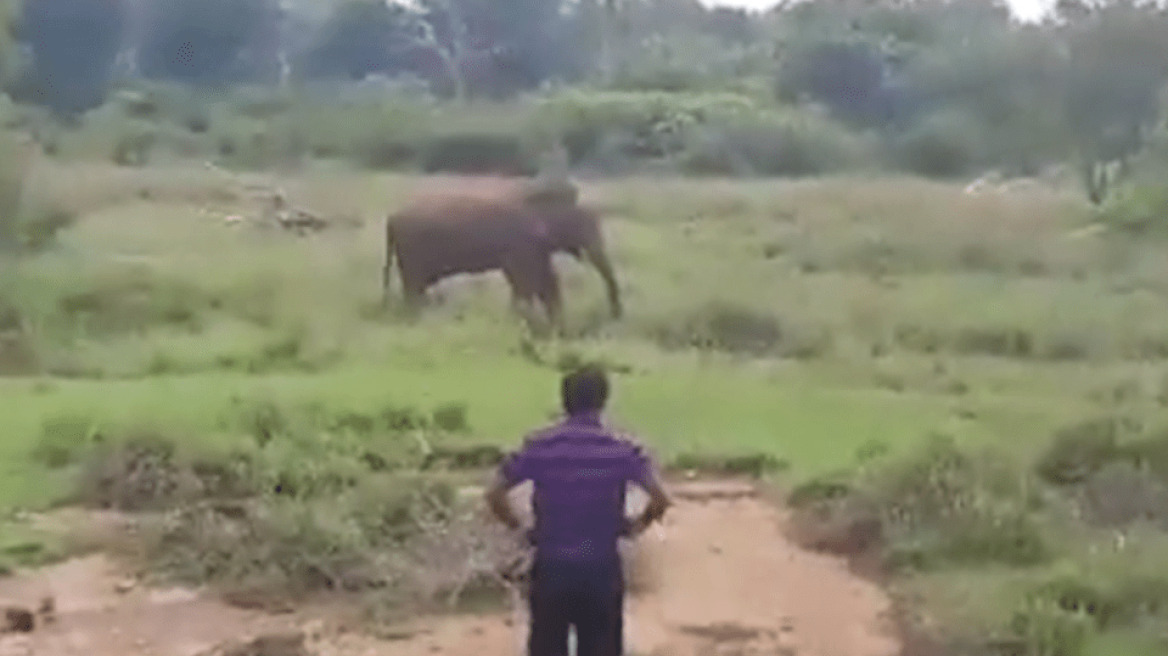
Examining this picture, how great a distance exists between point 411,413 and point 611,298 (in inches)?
178

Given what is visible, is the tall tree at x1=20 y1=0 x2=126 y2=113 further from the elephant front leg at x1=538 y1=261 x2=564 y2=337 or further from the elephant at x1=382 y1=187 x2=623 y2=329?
the elephant front leg at x1=538 y1=261 x2=564 y2=337

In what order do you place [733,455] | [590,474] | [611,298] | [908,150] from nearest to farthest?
[590,474] → [733,455] → [611,298] → [908,150]

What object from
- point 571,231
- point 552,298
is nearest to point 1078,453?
point 552,298

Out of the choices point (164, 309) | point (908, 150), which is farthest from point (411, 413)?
point (908, 150)

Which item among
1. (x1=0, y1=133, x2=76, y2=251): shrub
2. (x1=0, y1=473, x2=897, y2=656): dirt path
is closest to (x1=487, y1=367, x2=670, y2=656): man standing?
(x1=0, y1=473, x2=897, y2=656): dirt path

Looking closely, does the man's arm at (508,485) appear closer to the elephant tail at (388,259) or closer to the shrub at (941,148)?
the elephant tail at (388,259)

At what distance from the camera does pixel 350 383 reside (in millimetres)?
12500

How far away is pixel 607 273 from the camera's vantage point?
15.7m

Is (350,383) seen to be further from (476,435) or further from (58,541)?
(58,541)

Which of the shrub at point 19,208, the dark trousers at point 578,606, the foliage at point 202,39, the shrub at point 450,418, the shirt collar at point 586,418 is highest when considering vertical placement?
the foliage at point 202,39

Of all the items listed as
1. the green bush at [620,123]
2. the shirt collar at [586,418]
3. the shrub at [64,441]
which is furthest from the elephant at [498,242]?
the green bush at [620,123]

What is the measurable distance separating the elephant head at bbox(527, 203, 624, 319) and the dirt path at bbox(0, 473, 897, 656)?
6811 mm

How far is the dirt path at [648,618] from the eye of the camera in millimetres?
7879

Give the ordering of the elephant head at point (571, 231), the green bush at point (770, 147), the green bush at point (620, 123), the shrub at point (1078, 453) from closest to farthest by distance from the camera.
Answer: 1. the shrub at point (1078, 453)
2. the elephant head at point (571, 231)
3. the green bush at point (770, 147)
4. the green bush at point (620, 123)
